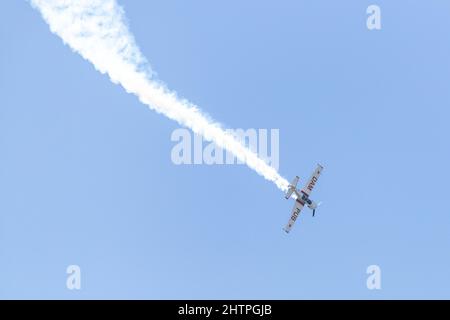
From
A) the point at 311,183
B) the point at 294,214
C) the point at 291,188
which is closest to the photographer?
the point at 291,188

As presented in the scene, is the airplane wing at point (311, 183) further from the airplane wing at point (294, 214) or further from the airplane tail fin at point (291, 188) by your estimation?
the airplane tail fin at point (291, 188)

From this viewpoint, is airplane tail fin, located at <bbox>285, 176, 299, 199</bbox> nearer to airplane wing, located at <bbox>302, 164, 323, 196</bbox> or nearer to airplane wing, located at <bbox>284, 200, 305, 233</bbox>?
airplane wing, located at <bbox>302, 164, 323, 196</bbox>

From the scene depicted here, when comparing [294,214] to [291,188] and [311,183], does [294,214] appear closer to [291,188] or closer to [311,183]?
[311,183]

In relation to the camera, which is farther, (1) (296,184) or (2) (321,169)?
(2) (321,169)

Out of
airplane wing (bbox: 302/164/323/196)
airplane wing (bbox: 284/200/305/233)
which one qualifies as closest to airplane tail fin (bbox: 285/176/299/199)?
airplane wing (bbox: 302/164/323/196)

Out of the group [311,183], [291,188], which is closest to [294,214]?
[311,183]

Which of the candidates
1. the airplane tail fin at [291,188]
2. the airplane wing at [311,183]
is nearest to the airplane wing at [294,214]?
the airplane wing at [311,183]

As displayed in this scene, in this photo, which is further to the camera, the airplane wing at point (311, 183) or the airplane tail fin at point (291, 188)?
the airplane wing at point (311, 183)
